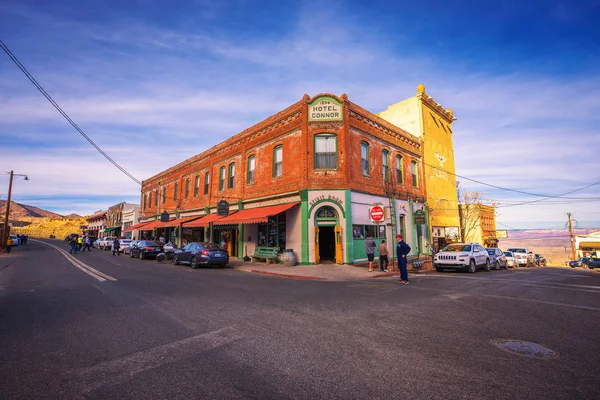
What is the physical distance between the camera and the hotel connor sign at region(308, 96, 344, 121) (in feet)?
58.3

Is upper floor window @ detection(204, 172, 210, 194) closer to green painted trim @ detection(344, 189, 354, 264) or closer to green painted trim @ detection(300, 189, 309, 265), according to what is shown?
green painted trim @ detection(300, 189, 309, 265)

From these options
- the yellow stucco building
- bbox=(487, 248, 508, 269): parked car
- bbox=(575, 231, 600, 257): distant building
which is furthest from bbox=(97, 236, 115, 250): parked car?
bbox=(575, 231, 600, 257): distant building

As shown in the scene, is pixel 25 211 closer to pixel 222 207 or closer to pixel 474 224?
pixel 222 207

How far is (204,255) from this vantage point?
16.5 meters

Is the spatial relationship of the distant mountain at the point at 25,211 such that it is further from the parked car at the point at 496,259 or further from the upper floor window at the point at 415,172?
the parked car at the point at 496,259

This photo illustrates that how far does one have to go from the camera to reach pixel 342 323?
5.41 metres

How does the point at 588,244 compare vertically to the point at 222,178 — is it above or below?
below

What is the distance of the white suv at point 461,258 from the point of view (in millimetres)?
15716

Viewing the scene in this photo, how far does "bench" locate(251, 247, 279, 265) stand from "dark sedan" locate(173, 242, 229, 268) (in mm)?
2206

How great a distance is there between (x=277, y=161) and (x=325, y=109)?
4.57m

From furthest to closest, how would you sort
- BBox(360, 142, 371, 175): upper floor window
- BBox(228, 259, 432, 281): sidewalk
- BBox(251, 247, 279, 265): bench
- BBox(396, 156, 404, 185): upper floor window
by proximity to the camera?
1. BBox(396, 156, 404, 185): upper floor window
2. BBox(360, 142, 371, 175): upper floor window
3. BBox(251, 247, 279, 265): bench
4. BBox(228, 259, 432, 281): sidewalk

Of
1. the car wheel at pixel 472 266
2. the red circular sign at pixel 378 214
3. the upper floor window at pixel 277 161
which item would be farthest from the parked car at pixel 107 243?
the car wheel at pixel 472 266

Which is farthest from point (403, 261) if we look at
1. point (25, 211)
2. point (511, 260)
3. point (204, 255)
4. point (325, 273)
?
point (25, 211)

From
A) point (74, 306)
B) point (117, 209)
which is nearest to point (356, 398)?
point (74, 306)
